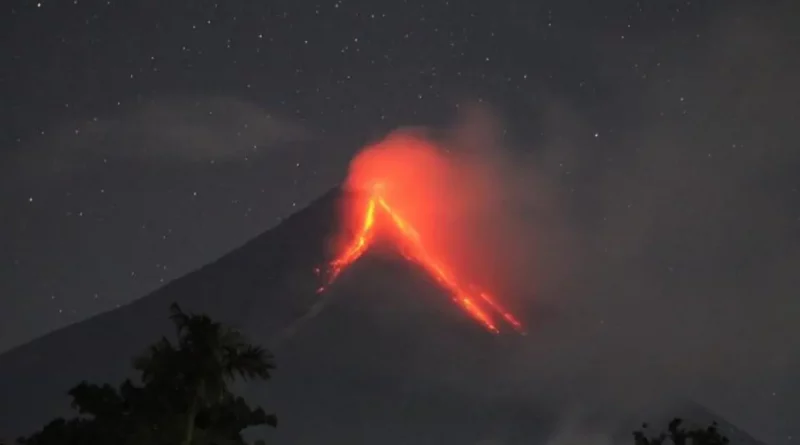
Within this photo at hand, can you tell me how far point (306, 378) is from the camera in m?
194

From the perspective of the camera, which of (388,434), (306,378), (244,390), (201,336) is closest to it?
(201,336)

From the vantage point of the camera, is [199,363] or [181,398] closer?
[199,363]

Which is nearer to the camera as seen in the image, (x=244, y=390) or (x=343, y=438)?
(x=343, y=438)

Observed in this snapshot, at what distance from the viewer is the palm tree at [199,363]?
13.7 meters

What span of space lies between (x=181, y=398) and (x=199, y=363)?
0.66 m

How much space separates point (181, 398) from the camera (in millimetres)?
13898

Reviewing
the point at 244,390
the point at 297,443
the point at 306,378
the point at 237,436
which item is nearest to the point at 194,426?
the point at 237,436

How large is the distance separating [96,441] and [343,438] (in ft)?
502

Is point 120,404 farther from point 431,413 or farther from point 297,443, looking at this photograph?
point 431,413

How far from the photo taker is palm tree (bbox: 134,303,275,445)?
541 inches

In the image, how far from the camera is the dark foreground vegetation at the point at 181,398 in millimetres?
13727

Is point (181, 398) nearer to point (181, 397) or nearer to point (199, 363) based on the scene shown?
point (181, 397)

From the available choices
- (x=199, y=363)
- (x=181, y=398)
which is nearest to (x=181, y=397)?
(x=181, y=398)

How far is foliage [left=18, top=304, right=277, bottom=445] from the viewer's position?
1373cm
